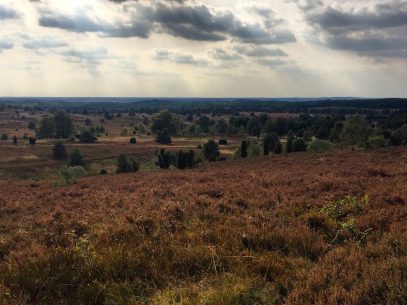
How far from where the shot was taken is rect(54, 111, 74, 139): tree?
17525cm

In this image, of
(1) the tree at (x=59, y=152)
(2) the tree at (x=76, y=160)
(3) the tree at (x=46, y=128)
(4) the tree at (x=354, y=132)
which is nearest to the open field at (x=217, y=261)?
(4) the tree at (x=354, y=132)

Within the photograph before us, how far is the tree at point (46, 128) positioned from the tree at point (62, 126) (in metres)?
1.82

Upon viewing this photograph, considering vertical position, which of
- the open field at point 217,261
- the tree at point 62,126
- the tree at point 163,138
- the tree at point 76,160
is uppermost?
the open field at point 217,261

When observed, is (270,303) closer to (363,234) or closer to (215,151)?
(363,234)

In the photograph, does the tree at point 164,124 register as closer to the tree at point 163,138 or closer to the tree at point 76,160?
the tree at point 163,138

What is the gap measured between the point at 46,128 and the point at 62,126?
7087mm

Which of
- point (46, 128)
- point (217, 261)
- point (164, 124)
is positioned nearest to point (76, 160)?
point (46, 128)

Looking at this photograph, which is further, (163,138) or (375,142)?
(163,138)

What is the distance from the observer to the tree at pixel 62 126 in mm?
175250

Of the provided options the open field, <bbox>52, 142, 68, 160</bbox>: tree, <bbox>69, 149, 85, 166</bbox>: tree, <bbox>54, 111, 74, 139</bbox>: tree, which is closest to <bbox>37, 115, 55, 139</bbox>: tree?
<bbox>54, 111, 74, 139</bbox>: tree

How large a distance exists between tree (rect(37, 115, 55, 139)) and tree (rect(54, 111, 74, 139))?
182 centimetres

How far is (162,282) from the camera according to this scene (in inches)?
220

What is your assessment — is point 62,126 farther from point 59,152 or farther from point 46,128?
point 59,152

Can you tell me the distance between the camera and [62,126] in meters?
176
